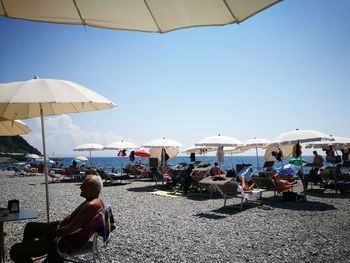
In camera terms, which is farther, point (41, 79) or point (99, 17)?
point (41, 79)

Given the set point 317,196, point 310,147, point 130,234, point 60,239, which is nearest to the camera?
point 60,239

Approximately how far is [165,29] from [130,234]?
500 centimetres

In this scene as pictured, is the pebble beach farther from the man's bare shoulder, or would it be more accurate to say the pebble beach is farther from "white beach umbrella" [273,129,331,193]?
"white beach umbrella" [273,129,331,193]

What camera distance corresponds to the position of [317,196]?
11.7 meters

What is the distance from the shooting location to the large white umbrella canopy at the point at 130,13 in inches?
80.8

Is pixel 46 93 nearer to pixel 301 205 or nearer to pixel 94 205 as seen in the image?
pixel 94 205

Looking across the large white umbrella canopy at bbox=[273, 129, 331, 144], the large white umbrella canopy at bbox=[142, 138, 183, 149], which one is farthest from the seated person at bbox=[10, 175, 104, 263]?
the large white umbrella canopy at bbox=[142, 138, 183, 149]

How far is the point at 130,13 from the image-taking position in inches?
88.0

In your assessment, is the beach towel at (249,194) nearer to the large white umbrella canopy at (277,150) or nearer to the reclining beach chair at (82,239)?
the reclining beach chair at (82,239)

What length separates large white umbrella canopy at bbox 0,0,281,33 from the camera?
2.05 meters

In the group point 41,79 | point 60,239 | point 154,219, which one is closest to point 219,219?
point 154,219

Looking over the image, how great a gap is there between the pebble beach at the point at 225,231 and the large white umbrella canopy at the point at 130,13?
12.2 ft

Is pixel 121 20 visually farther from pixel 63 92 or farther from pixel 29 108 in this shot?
pixel 29 108

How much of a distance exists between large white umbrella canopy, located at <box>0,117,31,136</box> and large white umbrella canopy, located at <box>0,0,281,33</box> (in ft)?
23.2
